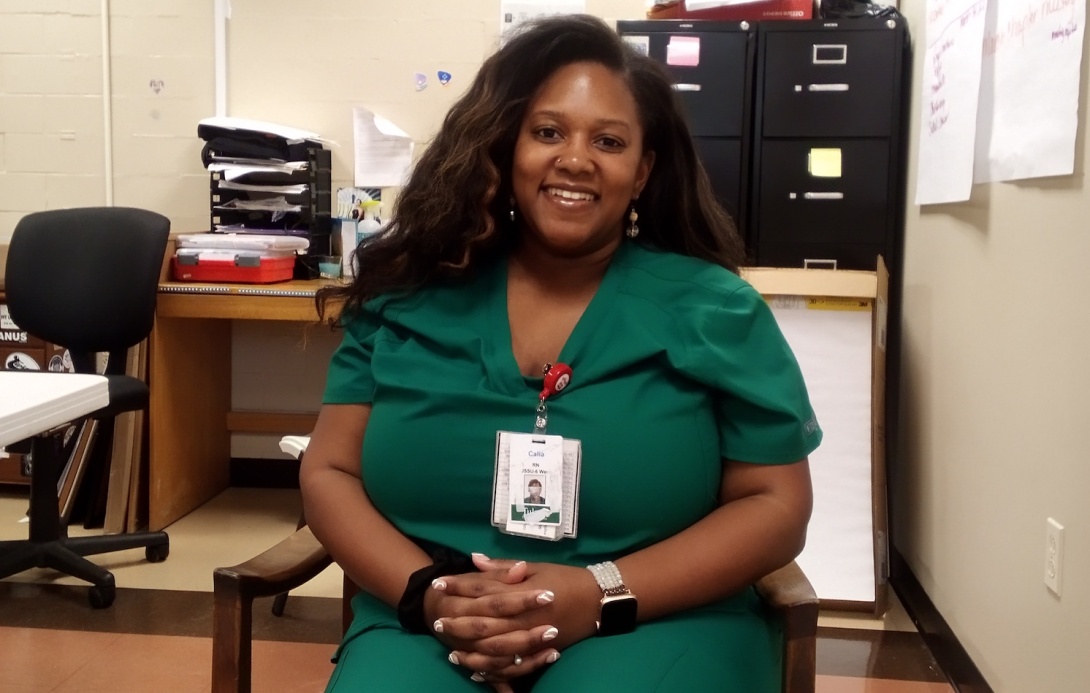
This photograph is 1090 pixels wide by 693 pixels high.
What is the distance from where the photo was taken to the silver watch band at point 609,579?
116 centimetres

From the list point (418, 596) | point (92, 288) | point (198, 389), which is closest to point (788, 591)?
point (418, 596)

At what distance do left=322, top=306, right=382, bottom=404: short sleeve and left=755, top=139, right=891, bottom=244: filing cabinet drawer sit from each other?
1771 millimetres

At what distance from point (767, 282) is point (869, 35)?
79 centimetres

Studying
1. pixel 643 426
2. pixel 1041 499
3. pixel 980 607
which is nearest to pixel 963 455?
pixel 980 607

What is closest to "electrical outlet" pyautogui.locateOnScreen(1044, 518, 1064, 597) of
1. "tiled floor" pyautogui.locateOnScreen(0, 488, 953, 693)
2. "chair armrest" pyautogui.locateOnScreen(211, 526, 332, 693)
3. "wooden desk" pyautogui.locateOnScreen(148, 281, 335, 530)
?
"tiled floor" pyautogui.locateOnScreen(0, 488, 953, 693)

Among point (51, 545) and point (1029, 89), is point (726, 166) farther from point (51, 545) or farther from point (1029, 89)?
point (51, 545)

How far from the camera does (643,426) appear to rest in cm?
123

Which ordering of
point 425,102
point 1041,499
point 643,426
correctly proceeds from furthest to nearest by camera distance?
point 425,102
point 1041,499
point 643,426

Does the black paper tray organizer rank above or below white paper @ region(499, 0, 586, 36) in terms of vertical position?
below

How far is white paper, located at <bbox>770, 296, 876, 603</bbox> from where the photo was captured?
2.61 m

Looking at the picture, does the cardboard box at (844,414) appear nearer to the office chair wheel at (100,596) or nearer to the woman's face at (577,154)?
the woman's face at (577,154)

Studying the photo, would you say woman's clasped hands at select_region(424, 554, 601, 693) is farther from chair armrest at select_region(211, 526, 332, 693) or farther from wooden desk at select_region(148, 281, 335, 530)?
wooden desk at select_region(148, 281, 335, 530)

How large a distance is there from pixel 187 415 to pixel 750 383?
259cm

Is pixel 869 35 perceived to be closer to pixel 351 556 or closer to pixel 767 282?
pixel 767 282
